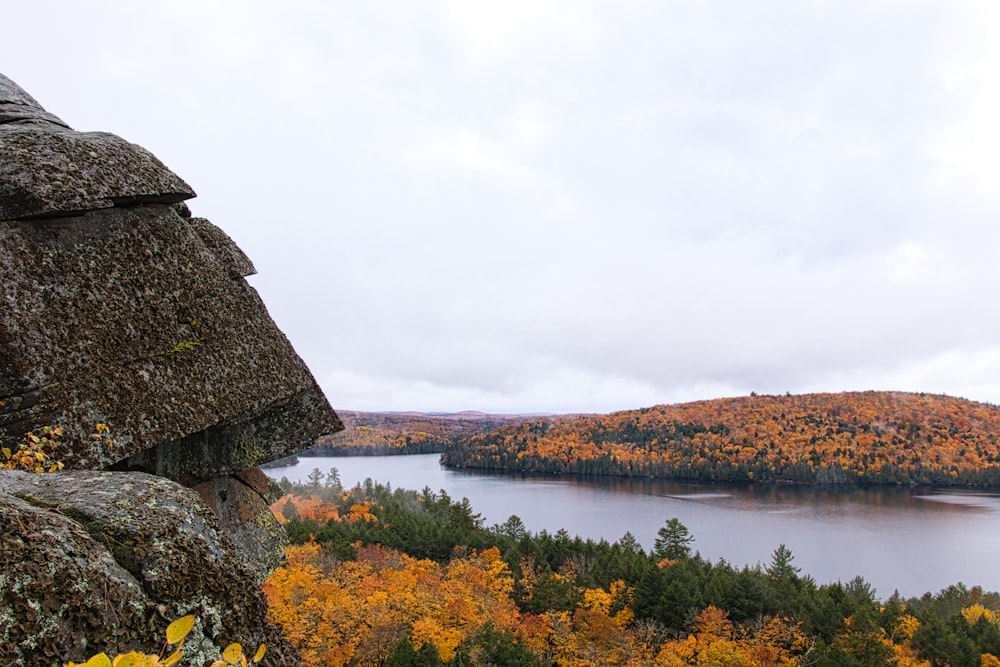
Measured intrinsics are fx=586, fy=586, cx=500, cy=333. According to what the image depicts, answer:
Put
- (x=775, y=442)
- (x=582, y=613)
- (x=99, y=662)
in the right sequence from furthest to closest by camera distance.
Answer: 1. (x=775, y=442)
2. (x=582, y=613)
3. (x=99, y=662)

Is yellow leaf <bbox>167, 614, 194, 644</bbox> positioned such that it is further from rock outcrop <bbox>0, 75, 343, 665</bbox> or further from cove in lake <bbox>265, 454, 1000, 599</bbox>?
cove in lake <bbox>265, 454, 1000, 599</bbox>

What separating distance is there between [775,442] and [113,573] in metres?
152

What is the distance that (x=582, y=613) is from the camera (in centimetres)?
3216

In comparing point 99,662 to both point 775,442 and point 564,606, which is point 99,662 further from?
point 775,442

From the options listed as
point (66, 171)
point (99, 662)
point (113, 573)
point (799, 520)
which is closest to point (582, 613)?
point (66, 171)

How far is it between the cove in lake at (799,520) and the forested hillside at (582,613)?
13021 mm

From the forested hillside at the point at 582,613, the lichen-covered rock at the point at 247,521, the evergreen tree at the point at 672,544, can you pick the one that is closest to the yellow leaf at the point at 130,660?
the lichen-covered rock at the point at 247,521

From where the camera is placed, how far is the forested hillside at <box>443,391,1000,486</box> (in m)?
118

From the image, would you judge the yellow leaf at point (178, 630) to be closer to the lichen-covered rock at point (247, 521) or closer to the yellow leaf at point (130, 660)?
the yellow leaf at point (130, 660)

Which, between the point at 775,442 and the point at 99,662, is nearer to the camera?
the point at 99,662

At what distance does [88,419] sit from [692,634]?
34716mm

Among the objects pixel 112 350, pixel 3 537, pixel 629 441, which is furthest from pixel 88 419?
pixel 629 441

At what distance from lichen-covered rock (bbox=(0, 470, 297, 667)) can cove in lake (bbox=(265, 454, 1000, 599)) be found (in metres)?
58.4

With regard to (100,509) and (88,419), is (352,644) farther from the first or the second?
(100,509)
